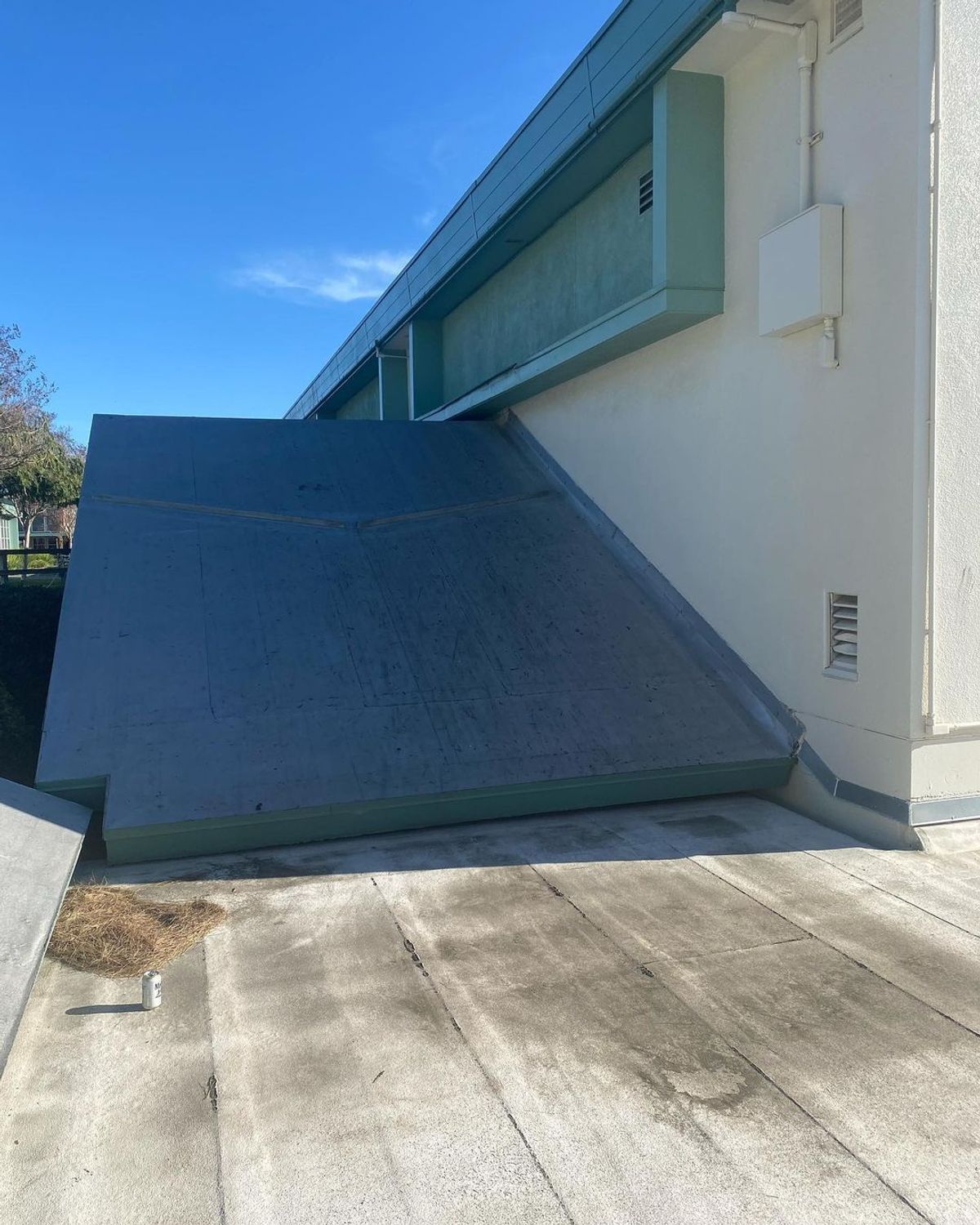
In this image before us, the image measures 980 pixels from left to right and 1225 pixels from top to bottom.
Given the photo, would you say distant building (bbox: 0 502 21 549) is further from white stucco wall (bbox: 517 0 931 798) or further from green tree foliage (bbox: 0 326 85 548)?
white stucco wall (bbox: 517 0 931 798)

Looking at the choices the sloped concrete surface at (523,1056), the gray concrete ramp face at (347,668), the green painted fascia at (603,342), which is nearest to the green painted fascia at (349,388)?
the green painted fascia at (603,342)

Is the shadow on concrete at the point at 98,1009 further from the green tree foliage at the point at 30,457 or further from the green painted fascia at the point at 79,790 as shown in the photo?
the green tree foliage at the point at 30,457

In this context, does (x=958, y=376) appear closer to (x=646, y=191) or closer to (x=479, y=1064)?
(x=646, y=191)

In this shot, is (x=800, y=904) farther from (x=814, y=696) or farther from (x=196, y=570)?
(x=196, y=570)

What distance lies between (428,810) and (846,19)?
6007 millimetres

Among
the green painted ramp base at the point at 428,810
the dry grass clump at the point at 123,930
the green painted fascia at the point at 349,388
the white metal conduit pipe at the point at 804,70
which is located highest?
the green painted fascia at the point at 349,388

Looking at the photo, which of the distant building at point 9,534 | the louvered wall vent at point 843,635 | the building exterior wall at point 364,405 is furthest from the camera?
the distant building at point 9,534

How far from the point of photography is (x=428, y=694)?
693 centimetres

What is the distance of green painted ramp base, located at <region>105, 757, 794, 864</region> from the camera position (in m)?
5.51

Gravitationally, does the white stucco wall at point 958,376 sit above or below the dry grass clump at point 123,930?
above

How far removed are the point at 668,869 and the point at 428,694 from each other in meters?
2.35

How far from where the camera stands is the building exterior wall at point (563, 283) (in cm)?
938

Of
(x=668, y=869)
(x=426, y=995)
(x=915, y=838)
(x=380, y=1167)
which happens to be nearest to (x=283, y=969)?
(x=426, y=995)

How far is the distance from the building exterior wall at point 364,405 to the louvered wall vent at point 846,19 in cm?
1425
